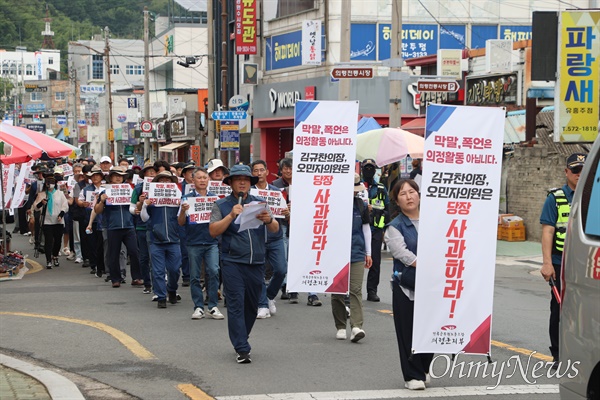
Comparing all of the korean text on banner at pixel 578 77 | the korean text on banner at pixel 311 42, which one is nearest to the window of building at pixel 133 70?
the korean text on banner at pixel 311 42

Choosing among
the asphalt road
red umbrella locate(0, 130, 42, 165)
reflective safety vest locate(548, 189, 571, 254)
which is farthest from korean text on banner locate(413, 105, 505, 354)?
red umbrella locate(0, 130, 42, 165)

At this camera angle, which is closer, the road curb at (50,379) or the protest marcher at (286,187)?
the road curb at (50,379)

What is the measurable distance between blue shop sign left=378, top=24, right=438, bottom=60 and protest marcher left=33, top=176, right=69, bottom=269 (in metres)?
19.7

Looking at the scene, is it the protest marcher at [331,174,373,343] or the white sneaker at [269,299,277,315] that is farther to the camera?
the white sneaker at [269,299,277,315]

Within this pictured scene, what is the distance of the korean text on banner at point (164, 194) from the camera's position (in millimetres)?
14117

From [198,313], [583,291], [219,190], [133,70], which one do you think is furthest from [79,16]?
[583,291]

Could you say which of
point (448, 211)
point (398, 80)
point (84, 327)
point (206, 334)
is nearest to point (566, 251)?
point (448, 211)

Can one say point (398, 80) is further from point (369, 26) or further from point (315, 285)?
point (369, 26)

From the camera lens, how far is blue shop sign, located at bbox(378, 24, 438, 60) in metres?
37.4

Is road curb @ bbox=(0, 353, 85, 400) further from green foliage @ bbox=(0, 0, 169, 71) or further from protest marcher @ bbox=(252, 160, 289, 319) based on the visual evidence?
green foliage @ bbox=(0, 0, 169, 71)

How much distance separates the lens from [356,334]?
10680 millimetres

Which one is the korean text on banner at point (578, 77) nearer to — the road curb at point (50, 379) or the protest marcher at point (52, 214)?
the protest marcher at point (52, 214)

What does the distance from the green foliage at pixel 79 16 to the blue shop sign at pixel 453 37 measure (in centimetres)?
5516

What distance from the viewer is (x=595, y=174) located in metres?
5.95
